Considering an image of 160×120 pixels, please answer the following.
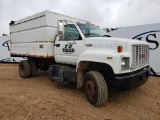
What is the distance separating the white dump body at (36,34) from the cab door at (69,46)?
1.38ft

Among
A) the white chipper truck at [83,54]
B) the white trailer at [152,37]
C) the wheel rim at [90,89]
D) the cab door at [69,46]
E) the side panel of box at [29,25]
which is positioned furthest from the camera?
the white trailer at [152,37]

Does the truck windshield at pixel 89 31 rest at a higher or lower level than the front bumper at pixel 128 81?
higher

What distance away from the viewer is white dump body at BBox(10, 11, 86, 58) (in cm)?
650

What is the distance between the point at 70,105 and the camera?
4582 mm

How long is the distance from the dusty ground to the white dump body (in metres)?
1.66

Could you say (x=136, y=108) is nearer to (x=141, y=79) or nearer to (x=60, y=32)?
(x=141, y=79)

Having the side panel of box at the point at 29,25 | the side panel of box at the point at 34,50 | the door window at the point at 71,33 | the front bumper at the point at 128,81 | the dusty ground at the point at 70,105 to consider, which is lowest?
the dusty ground at the point at 70,105

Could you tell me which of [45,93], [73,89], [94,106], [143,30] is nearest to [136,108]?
[94,106]

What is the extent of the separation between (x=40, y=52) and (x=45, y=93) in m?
1.89

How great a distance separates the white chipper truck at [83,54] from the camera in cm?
421

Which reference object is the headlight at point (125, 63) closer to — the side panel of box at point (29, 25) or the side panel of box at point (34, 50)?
the side panel of box at point (34, 50)

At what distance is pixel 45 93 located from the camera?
5641mm

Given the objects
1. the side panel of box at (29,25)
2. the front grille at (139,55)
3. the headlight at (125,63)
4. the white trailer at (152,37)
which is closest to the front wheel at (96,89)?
the headlight at (125,63)

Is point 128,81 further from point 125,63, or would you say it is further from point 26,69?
point 26,69
